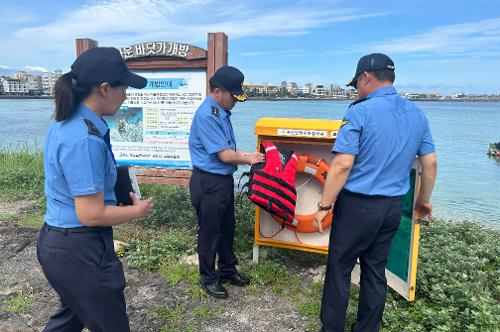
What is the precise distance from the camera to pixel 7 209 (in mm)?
5961

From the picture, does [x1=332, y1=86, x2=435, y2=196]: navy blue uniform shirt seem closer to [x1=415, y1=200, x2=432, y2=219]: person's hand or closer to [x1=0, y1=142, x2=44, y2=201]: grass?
[x1=415, y1=200, x2=432, y2=219]: person's hand

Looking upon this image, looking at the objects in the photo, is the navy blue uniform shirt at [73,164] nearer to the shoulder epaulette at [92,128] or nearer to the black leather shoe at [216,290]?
the shoulder epaulette at [92,128]

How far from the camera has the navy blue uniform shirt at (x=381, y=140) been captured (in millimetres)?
2480

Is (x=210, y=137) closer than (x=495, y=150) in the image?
Yes

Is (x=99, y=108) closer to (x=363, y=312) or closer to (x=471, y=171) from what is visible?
(x=363, y=312)

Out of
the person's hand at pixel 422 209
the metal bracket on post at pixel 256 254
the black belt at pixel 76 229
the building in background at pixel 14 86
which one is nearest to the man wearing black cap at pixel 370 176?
the person's hand at pixel 422 209

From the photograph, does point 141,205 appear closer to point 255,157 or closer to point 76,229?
point 76,229

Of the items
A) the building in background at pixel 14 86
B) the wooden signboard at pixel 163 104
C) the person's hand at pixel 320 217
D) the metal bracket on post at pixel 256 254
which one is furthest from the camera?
the building in background at pixel 14 86

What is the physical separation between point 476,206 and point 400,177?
8864 millimetres

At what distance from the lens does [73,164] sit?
5.49 feet

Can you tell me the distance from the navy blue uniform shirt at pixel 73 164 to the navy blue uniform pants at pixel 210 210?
1.45m

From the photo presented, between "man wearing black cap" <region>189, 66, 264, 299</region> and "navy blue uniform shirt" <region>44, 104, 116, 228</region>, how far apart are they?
139 centimetres

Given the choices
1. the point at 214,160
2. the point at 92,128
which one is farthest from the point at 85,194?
the point at 214,160

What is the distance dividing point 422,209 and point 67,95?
249 centimetres
